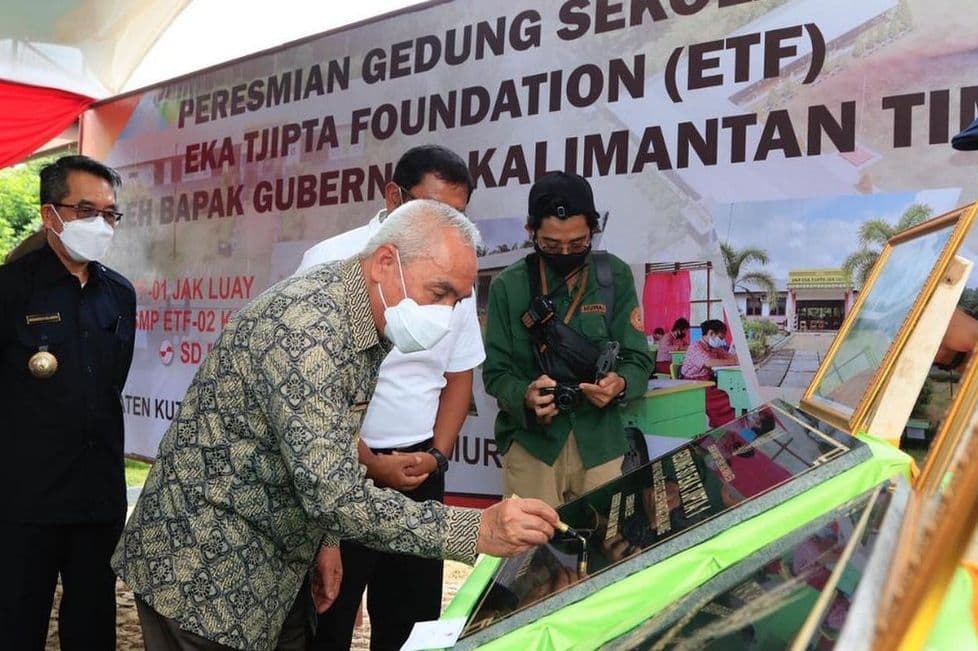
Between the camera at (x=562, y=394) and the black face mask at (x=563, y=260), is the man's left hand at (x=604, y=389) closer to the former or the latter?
the camera at (x=562, y=394)

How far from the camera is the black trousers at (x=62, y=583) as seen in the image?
7.36 ft

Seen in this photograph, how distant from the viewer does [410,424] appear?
2.23m

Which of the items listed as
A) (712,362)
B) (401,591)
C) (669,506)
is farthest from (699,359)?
(669,506)

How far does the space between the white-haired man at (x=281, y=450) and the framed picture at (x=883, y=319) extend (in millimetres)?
575

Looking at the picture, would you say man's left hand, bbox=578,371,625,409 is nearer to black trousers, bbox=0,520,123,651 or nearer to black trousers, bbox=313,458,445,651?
black trousers, bbox=313,458,445,651

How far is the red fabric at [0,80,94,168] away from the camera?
514 cm

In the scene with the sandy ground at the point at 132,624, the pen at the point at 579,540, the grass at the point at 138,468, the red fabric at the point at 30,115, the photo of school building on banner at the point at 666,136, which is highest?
the red fabric at the point at 30,115

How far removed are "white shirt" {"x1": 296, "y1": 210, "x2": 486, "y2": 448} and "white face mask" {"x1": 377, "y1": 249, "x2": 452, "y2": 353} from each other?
2.41ft

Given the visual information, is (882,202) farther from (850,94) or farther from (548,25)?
(548,25)

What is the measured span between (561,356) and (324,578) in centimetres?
103

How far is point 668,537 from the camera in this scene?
3.06 feet

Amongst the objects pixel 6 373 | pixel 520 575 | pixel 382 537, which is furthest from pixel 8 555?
pixel 520 575

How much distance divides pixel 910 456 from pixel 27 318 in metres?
2.18

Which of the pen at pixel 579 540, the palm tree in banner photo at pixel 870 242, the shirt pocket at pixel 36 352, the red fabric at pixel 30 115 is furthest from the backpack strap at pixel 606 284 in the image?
the red fabric at pixel 30 115
